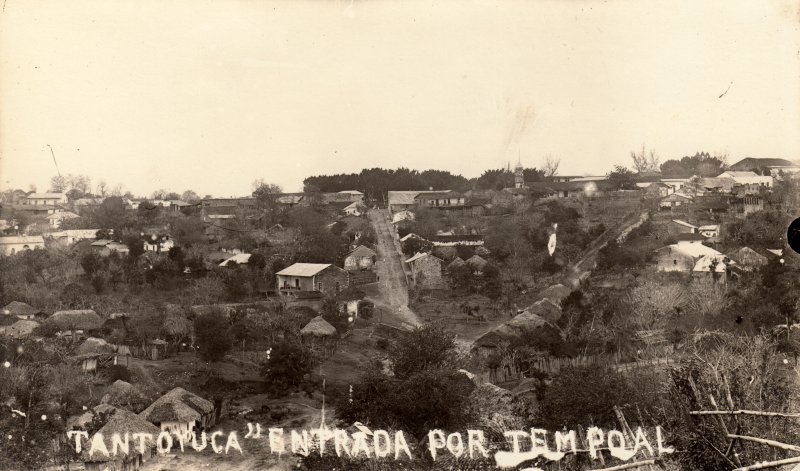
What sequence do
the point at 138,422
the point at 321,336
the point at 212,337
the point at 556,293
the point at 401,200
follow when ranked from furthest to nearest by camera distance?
the point at 401,200, the point at 556,293, the point at 321,336, the point at 212,337, the point at 138,422

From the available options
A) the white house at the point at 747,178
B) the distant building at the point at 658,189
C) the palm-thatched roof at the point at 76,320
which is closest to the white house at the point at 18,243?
the palm-thatched roof at the point at 76,320

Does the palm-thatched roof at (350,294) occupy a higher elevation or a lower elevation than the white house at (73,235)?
lower

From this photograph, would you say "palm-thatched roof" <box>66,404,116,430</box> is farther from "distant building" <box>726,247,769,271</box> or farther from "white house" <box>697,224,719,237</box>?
"white house" <box>697,224,719,237</box>

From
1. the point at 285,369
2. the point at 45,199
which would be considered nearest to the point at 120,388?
the point at 285,369

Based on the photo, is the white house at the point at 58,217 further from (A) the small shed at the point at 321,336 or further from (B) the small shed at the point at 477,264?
(B) the small shed at the point at 477,264

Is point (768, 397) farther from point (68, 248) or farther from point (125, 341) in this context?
point (68, 248)

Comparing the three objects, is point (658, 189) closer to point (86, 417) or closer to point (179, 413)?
point (179, 413)

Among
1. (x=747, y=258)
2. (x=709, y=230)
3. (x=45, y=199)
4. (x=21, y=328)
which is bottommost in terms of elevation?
(x=21, y=328)

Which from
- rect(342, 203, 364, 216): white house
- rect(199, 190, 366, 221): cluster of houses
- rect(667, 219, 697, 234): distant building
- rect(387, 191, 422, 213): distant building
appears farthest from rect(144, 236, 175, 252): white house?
rect(667, 219, 697, 234): distant building
